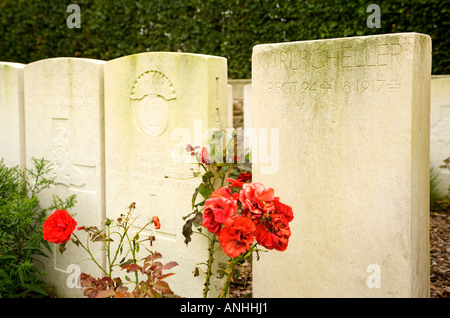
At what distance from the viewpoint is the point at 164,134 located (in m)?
2.86

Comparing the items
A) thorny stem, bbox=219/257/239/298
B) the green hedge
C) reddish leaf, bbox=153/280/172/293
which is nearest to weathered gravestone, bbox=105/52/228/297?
thorny stem, bbox=219/257/239/298

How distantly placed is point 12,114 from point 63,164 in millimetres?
650

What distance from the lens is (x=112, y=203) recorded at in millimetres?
3209

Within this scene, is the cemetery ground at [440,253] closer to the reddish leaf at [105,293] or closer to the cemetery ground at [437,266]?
the cemetery ground at [437,266]

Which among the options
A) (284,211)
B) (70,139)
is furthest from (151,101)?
(284,211)

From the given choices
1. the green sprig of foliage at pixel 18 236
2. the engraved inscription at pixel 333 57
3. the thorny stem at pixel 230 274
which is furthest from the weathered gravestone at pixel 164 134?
the thorny stem at pixel 230 274

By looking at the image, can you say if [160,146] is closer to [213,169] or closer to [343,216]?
[213,169]

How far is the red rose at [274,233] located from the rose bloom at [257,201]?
0.04 m

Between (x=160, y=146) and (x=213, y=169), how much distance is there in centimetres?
49

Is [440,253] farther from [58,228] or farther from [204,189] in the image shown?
[58,228]

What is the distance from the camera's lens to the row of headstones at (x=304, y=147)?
2.32m

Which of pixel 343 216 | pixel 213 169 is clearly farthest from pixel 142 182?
pixel 343 216

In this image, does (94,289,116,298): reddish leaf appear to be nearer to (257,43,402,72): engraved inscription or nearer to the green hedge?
(257,43,402,72): engraved inscription

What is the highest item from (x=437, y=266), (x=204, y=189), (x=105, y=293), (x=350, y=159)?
(x=350, y=159)
